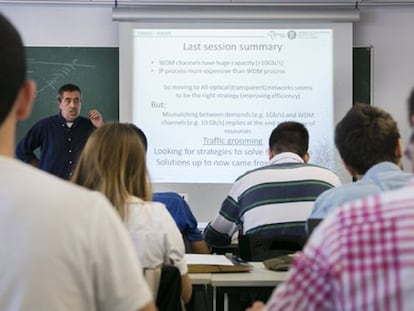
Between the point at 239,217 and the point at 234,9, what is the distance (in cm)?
236

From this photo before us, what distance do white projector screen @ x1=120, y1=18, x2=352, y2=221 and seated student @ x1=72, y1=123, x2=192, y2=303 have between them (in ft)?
9.20

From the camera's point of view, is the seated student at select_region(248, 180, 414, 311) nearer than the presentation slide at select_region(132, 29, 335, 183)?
Yes

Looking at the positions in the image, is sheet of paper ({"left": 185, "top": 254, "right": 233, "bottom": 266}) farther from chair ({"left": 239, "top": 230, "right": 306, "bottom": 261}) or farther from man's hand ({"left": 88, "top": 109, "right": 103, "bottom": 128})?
man's hand ({"left": 88, "top": 109, "right": 103, "bottom": 128})

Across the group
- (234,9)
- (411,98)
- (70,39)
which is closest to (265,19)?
(234,9)

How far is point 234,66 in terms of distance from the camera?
4.90 meters

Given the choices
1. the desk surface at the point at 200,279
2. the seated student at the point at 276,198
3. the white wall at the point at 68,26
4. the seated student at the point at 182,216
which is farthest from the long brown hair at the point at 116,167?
the white wall at the point at 68,26

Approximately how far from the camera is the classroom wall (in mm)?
4996

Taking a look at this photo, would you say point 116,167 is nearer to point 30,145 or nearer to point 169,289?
point 169,289

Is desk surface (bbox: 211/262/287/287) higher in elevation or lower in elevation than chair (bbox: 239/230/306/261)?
lower

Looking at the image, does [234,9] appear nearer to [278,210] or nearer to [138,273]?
[278,210]

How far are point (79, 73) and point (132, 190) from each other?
3127 mm

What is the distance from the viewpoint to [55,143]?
193 inches

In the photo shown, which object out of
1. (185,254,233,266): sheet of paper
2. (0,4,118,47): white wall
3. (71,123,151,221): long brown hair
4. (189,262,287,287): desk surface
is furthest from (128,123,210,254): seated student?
(0,4,118,47): white wall

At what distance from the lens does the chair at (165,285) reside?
6.40 feet
